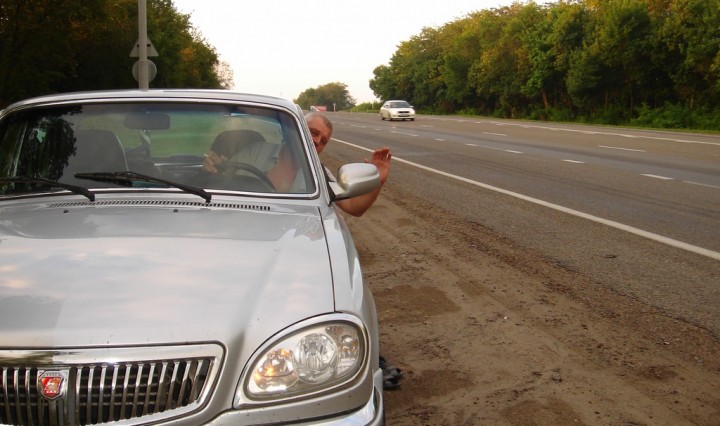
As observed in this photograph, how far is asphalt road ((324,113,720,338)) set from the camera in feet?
24.3

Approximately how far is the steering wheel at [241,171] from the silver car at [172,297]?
0.02 meters

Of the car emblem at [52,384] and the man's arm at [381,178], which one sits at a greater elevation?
the car emblem at [52,384]

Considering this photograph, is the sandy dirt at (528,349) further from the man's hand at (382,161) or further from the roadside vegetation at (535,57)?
the roadside vegetation at (535,57)

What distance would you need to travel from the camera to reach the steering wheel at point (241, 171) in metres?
4.09

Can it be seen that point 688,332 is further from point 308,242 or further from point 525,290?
point 308,242

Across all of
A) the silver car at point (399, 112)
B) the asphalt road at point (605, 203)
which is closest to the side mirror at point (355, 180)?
the asphalt road at point (605, 203)

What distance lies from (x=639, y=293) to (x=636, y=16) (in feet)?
153

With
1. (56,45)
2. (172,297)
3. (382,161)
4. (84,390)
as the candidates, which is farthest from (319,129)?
(56,45)

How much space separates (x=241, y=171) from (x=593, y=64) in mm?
51612

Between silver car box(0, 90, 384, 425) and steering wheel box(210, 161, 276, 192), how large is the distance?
16mm

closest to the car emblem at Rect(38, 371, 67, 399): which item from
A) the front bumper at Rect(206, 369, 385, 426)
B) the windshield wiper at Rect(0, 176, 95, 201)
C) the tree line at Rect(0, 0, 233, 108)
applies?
the front bumper at Rect(206, 369, 385, 426)

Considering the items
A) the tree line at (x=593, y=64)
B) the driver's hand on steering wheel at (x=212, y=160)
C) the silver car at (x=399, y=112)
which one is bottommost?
the silver car at (x=399, y=112)

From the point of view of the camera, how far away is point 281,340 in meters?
2.58

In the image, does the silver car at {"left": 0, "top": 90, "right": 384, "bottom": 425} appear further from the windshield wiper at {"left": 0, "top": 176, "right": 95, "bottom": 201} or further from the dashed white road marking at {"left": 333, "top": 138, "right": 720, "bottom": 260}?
the dashed white road marking at {"left": 333, "top": 138, "right": 720, "bottom": 260}
